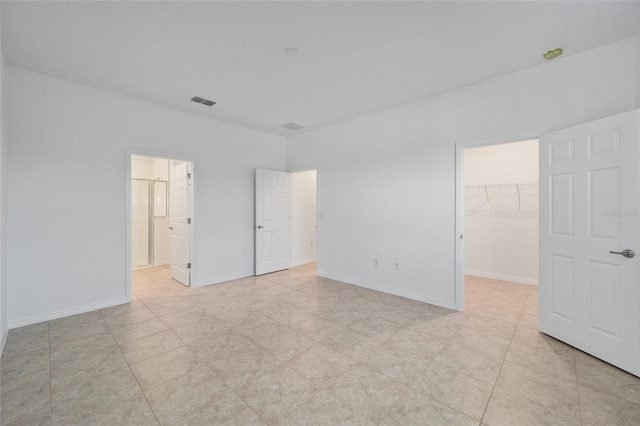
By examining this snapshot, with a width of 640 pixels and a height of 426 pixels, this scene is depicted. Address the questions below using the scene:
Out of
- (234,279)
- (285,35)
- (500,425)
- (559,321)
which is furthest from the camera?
(234,279)

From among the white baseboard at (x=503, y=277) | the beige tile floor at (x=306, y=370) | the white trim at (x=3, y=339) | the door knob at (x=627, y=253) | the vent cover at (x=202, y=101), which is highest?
the vent cover at (x=202, y=101)

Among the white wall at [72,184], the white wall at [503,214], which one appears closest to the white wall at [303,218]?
the white wall at [72,184]

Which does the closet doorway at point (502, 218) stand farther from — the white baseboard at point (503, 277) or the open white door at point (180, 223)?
the open white door at point (180, 223)

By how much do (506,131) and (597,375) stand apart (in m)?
2.47

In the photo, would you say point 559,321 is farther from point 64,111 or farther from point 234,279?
point 64,111

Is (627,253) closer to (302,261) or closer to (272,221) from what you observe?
(272,221)

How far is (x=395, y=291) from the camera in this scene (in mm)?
4160

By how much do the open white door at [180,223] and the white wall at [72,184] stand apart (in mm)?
230

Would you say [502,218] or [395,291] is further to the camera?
[502,218]

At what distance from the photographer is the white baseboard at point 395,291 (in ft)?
11.9

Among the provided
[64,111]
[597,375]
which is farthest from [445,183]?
[64,111]

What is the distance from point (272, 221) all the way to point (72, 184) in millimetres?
3087

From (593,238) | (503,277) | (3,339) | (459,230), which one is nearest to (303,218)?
(459,230)

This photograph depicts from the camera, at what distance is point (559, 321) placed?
106 inches
